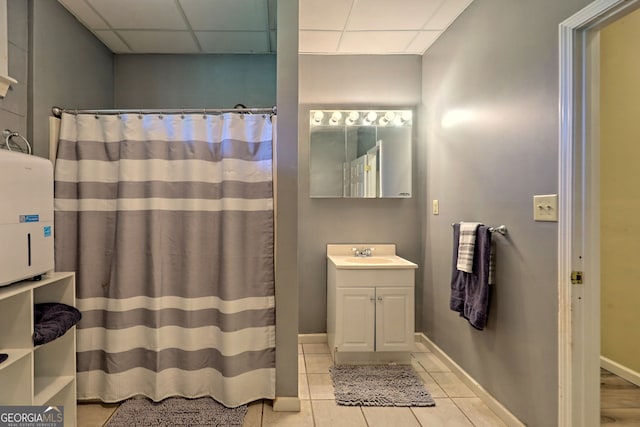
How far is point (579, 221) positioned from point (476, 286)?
2.38ft

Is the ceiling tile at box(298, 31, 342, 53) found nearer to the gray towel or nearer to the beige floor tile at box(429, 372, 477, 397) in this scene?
the gray towel

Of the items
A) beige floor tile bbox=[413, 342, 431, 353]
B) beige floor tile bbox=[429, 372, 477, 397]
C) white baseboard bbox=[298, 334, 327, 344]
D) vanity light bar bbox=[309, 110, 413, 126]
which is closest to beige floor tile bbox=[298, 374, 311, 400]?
white baseboard bbox=[298, 334, 327, 344]

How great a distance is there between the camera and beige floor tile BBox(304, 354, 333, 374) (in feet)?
8.15

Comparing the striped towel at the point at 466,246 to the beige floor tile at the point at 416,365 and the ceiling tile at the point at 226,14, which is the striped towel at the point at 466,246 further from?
the ceiling tile at the point at 226,14

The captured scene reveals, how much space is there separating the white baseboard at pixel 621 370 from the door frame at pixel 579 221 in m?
1.16

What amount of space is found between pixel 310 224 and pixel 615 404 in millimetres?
2271

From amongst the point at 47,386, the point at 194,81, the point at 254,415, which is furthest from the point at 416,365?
the point at 194,81

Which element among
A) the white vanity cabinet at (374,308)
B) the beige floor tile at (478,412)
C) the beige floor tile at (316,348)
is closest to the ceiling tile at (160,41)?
the white vanity cabinet at (374,308)

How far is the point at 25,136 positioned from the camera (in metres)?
1.87

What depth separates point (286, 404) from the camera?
6.45 ft

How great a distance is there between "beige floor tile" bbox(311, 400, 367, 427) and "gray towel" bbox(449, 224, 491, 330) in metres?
0.84

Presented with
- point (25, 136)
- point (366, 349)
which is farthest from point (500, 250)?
point (25, 136)

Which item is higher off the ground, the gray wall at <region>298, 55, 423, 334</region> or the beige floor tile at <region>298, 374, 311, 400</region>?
the gray wall at <region>298, 55, 423, 334</region>

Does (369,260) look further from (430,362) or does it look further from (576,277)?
(576,277)
